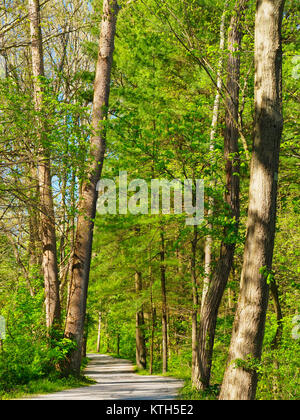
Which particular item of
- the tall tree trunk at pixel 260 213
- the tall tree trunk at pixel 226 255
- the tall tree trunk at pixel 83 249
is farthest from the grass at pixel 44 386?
the tall tree trunk at pixel 260 213

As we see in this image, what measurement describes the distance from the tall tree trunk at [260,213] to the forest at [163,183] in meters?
0.02

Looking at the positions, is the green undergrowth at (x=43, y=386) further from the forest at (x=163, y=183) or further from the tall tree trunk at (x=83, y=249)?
the tall tree trunk at (x=83, y=249)

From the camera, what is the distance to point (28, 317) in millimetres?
11844

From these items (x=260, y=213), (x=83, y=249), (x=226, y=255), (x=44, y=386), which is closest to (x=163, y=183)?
(x=226, y=255)

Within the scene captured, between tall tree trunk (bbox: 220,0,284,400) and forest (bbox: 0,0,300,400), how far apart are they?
18mm

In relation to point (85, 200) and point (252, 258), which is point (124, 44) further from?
point (252, 258)

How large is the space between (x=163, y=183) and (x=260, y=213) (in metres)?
Answer: 3.21

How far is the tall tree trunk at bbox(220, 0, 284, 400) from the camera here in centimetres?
562

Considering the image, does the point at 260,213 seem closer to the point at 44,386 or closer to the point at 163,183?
the point at 163,183

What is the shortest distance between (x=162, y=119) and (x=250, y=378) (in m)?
4.73

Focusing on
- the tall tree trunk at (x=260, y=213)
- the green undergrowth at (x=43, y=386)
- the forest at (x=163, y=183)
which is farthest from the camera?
the green undergrowth at (x=43, y=386)

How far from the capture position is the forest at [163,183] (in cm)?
591

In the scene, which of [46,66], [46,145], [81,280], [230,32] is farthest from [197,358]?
[46,66]

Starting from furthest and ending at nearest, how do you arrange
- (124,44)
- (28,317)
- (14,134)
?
1. (124,44)
2. (28,317)
3. (14,134)
